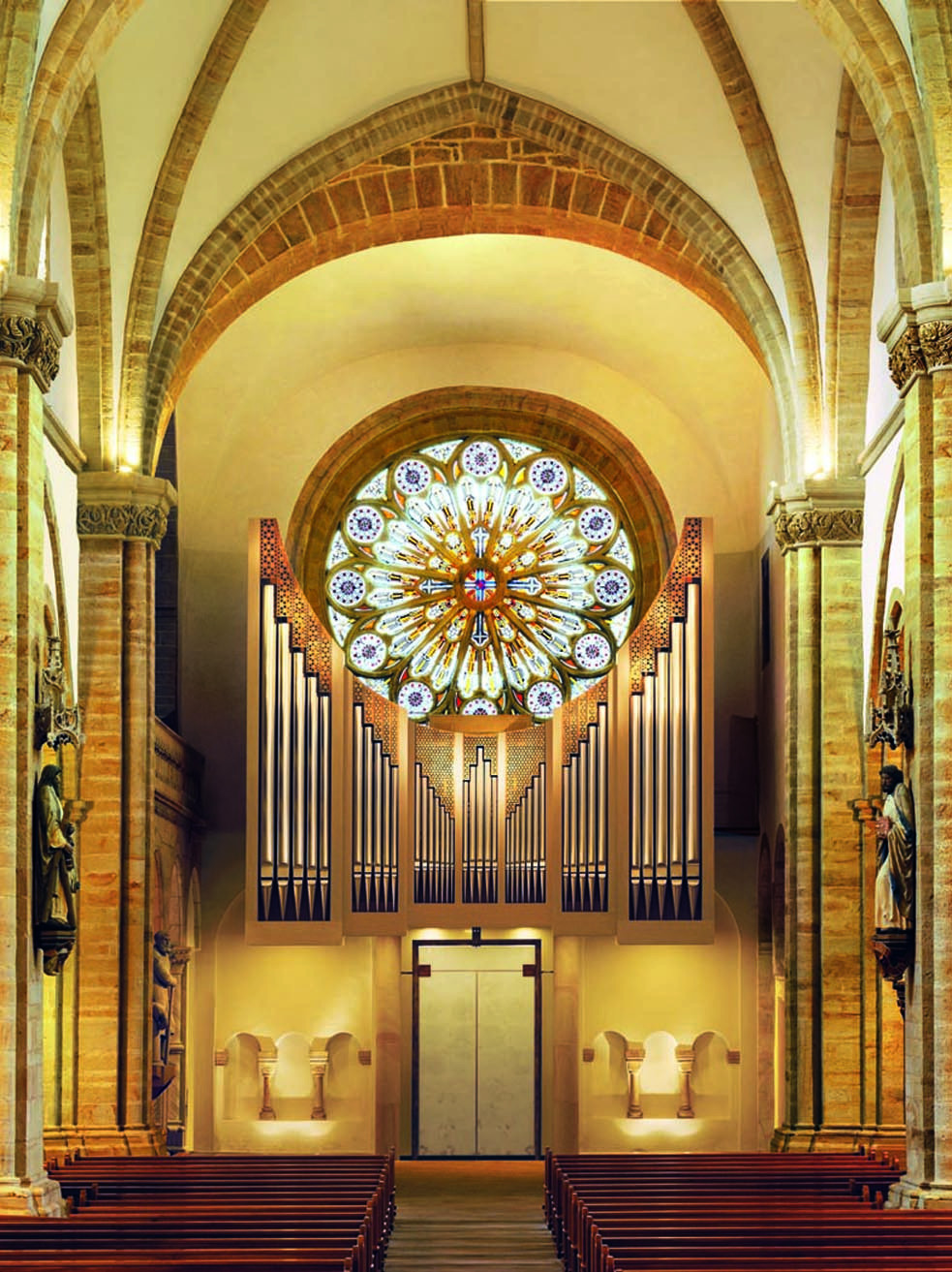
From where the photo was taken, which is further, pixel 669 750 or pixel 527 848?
pixel 527 848

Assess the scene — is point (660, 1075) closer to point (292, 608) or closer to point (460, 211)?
point (292, 608)

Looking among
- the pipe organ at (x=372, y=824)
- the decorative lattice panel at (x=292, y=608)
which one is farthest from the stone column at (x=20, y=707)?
the pipe organ at (x=372, y=824)

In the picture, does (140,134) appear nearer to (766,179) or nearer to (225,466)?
(766,179)

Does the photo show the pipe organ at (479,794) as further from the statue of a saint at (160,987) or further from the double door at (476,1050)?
the double door at (476,1050)

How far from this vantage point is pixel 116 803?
53.4ft

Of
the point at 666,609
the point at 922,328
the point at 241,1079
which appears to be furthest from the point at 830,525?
the point at 241,1079

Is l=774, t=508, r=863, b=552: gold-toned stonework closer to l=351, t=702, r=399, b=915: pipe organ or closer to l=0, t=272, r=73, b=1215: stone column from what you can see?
l=351, t=702, r=399, b=915: pipe organ

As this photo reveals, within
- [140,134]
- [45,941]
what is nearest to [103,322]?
[140,134]

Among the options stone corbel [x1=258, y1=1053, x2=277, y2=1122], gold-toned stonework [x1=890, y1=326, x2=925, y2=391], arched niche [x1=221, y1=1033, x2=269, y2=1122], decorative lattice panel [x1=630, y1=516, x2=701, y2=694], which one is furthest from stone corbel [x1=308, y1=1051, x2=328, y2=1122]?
gold-toned stonework [x1=890, y1=326, x2=925, y2=391]

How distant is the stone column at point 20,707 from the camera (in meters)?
10.8

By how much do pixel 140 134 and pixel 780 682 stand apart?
28.4ft

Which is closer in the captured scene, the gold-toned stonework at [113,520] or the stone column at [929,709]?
the stone column at [929,709]

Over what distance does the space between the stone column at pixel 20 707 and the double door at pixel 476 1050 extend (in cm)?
1220

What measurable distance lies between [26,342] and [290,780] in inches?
367
